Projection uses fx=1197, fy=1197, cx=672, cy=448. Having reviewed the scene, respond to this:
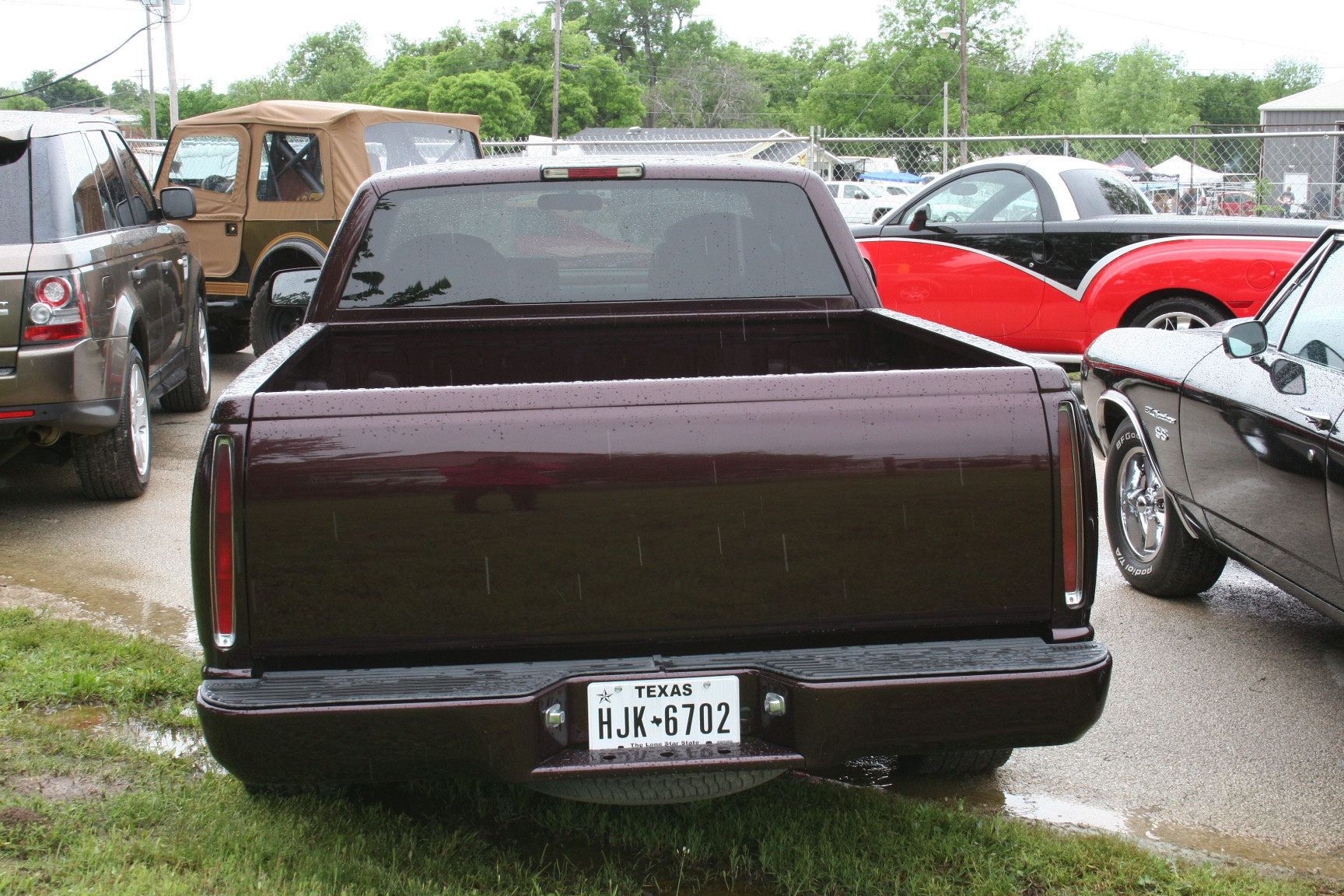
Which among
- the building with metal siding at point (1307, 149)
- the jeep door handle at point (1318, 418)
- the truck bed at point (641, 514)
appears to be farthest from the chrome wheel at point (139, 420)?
the building with metal siding at point (1307, 149)

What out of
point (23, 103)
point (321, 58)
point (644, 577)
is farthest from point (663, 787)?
point (321, 58)

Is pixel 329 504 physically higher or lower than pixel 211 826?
higher

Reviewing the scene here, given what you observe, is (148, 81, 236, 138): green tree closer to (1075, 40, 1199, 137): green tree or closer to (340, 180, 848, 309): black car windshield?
(1075, 40, 1199, 137): green tree

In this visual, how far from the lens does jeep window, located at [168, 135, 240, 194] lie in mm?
10023

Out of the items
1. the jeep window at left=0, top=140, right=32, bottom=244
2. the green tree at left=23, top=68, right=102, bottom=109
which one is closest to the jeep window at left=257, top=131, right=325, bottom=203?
the jeep window at left=0, top=140, right=32, bottom=244

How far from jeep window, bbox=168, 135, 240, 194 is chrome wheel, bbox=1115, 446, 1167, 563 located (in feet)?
25.4

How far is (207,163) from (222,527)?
881cm

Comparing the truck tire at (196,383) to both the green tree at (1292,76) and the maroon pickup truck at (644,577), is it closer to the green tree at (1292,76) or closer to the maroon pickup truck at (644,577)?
the maroon pickup truck at (644,577)

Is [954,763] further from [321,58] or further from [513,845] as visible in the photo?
[321,58]

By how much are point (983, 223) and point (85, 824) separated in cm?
794

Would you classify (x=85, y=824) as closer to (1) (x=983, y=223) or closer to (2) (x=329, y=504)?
(2) (x=329, y=504)

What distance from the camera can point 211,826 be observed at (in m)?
2.91

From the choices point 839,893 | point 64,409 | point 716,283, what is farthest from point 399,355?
point 64,409

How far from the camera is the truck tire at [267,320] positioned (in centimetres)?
937
